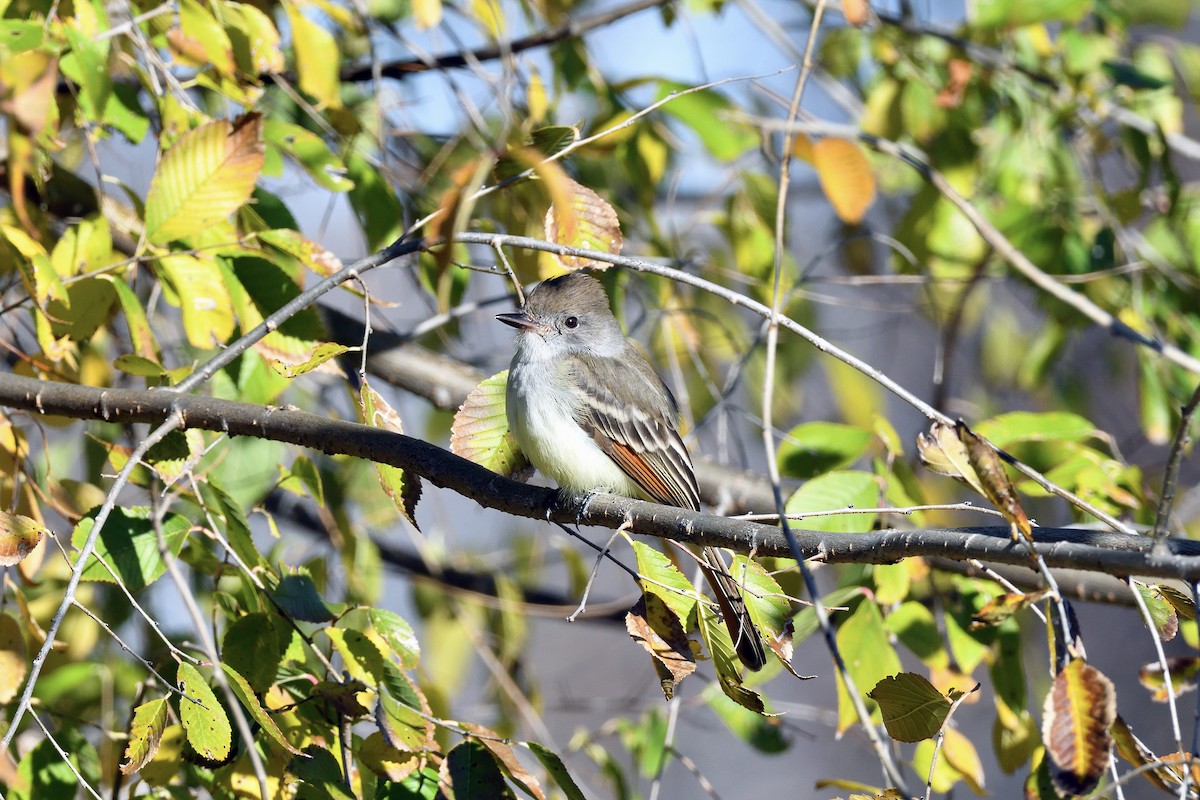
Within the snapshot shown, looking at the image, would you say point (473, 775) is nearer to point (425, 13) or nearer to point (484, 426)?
point (484, 426)

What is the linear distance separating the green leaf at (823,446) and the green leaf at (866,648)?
517 millimetres

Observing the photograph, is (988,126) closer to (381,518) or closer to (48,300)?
(381,518)

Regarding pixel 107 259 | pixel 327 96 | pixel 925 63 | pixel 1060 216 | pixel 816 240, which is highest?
pixel 327 96

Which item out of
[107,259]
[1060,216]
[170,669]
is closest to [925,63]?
[1060,216]

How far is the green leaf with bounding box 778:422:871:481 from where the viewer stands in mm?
3043

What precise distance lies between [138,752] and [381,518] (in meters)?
2.38

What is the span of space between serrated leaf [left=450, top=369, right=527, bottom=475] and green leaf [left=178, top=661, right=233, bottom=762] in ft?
2.52

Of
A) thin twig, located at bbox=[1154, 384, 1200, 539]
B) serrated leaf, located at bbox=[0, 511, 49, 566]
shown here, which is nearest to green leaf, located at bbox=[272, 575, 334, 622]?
serrated leaf, located at bbox=[0, 511, 49, 566]

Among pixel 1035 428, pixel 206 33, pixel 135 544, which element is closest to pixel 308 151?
pixel 206 33

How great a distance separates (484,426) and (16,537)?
102cm

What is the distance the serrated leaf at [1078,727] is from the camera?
1423 millimetres

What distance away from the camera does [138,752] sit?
1.89 metres

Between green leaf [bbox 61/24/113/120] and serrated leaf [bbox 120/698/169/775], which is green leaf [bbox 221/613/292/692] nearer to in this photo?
serrated leaf [bbox 120/698/169/775]

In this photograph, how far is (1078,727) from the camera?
57.1 inches
